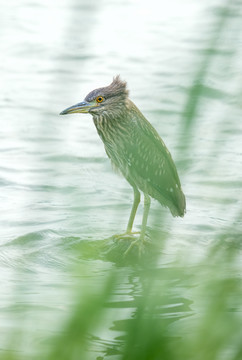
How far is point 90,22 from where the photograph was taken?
1608 millimetres

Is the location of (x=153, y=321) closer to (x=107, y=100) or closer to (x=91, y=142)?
(x=107, y=100)

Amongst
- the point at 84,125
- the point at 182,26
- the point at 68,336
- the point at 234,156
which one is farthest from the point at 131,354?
the point at 182,26

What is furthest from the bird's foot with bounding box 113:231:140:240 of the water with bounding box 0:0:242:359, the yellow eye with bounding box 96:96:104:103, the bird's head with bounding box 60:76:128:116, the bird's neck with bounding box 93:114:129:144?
the yellow eye with bounding box 96:96:104:103

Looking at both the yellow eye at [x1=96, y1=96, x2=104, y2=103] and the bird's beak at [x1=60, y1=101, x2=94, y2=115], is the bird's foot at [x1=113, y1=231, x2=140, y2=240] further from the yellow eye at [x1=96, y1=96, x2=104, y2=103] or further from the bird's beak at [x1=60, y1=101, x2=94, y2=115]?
the yellow eye at [x1=96, y1=96, x2=104, y2=103]

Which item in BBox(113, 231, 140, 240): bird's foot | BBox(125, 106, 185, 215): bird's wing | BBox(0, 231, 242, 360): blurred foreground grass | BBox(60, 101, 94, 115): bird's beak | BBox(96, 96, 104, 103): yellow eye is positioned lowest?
BBox(113, 231, 140, 240): bird's foot

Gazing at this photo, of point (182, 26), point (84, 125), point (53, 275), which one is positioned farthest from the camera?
point (182, 26)

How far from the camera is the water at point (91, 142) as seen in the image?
167cm

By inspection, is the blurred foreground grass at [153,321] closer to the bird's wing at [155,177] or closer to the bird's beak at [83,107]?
the bird's wing at [155,177]

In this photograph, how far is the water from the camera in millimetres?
1669

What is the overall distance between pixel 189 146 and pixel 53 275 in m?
4.65

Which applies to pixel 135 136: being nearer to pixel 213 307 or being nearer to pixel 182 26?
pixel 213 307

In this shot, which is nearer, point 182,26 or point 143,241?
point 143,241

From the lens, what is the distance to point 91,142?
11195 millimetres

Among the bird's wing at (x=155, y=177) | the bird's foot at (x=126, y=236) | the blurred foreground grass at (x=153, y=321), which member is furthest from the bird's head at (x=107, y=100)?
the blurred foreground grass at (x=153, y=321)
